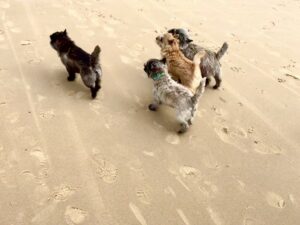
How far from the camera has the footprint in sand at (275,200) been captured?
11.1 ft

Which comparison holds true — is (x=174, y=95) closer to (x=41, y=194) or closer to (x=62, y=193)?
(x=62, y=193)

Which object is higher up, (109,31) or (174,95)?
(174,95)

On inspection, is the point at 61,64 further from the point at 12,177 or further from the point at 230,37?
the point at 230,37

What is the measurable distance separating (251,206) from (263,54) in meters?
3.14

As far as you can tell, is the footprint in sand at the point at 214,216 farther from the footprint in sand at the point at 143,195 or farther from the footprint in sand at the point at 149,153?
the footprint in sand at the point at 149,153

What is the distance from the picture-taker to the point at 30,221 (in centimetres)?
296

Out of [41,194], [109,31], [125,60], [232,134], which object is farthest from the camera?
[109,31]

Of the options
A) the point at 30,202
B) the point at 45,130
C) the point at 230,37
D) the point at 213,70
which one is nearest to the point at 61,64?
the point at 45,130

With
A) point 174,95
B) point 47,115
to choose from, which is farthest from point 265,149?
point 47,115

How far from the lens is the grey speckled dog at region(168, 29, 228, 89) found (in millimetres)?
4633

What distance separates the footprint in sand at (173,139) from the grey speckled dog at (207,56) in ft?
3.38

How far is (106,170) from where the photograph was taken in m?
3.49

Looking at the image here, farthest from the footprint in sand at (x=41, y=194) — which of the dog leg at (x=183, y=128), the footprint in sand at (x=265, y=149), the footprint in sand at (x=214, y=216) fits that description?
the footprint in sand at (x=265, y=149)

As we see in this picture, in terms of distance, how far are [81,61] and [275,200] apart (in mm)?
2502
